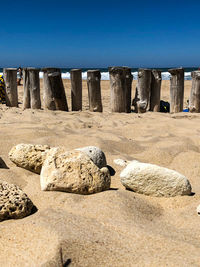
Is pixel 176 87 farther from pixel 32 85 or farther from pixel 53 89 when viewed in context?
pixel 32 85

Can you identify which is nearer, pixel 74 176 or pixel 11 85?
pixel 74 176

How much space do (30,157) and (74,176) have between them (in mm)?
666

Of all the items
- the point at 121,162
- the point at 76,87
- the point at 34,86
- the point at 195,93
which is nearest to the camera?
the point at 121,162

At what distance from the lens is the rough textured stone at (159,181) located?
94.0 inches

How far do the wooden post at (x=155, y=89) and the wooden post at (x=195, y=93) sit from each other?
2.28 ft

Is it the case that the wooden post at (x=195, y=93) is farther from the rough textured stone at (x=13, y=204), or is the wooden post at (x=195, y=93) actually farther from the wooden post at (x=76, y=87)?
the rough textured stone at (x=13, y=204)

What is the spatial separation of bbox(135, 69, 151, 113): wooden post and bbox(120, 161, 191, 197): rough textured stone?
389 centimetres

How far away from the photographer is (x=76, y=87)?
6.37m

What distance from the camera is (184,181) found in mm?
2395

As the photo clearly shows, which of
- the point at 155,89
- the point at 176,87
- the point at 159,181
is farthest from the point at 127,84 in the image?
the point at 159,181

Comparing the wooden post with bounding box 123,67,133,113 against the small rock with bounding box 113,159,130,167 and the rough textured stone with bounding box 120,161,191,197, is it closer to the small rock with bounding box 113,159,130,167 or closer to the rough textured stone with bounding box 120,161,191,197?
the small rock with bounding box 113,159,130,167

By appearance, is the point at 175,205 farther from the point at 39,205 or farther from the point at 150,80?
the point at 150,80

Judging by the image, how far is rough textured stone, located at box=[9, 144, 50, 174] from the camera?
9.11ft

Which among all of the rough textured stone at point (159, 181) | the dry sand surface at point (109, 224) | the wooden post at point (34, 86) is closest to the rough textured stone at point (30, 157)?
the dry sand surface at point (109, 224)
